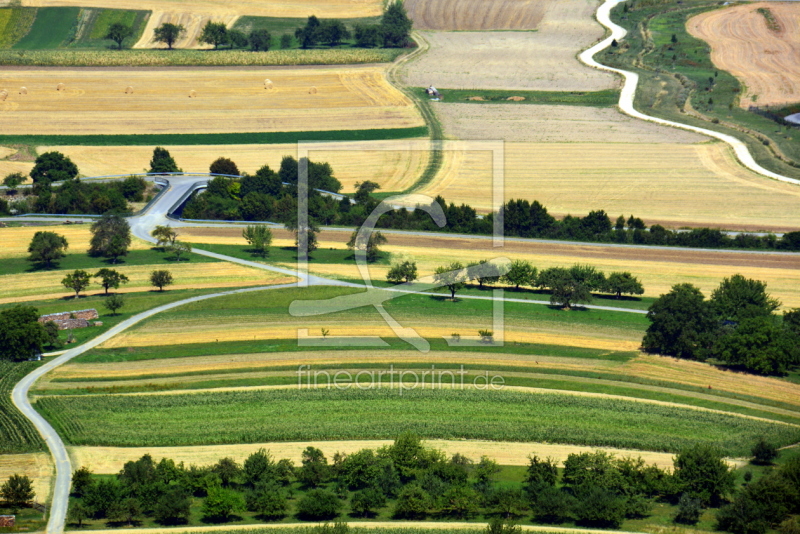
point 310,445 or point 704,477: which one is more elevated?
point 310,445

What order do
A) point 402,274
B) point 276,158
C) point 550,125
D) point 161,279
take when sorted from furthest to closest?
point 550,125 < point 276,158 < point 402,274 < point 161,279

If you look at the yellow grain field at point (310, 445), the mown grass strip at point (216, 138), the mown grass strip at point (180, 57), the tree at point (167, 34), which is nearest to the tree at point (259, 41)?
the mown grass strip at point (180, 57)

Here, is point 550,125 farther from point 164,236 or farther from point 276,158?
point 164,236

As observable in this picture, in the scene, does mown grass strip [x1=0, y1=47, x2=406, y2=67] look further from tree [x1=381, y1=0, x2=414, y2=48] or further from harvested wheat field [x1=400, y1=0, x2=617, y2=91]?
harvested wheat field [x1=400, y1=0, x2=617, y2=91]

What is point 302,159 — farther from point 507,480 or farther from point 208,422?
point 507,480

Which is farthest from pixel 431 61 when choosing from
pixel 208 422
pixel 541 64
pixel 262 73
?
pixel 208 422

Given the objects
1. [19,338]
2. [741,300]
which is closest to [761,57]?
[741,300]

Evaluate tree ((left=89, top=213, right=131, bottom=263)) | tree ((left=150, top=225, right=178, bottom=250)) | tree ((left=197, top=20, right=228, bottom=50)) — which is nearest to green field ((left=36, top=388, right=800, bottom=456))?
tree ((left=89, top=213, right=131, bottom=263))
